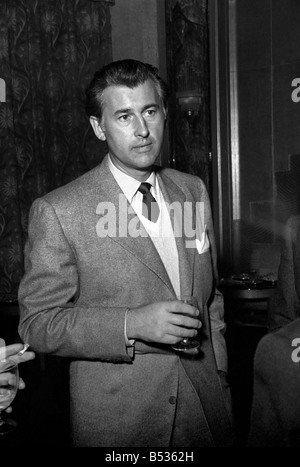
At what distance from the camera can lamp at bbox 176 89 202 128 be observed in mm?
5773

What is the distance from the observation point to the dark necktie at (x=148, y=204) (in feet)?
6.04

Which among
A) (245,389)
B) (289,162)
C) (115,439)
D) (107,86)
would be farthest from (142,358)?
(289,162)

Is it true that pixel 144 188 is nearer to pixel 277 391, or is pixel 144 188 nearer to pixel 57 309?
pixel 57 309

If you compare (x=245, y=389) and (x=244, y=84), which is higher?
(x=244, y=84)

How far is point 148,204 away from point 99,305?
38 centimetres

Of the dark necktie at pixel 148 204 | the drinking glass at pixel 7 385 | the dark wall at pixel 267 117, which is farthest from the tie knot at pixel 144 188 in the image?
the dark wall at pixel 267 117

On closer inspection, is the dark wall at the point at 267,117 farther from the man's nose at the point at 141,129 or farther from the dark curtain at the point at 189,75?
the man's nose at the point at 141,129

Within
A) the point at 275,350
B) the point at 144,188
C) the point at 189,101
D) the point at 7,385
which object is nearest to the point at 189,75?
the point at 189,101

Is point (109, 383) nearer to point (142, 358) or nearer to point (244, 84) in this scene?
point (142, 358)

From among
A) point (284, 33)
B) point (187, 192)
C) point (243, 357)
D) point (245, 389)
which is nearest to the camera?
point (187, 192)

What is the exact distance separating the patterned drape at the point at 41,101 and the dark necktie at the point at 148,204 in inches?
154

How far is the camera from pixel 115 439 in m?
1.68

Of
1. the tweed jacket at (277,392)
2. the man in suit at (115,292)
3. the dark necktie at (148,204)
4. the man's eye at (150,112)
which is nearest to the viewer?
the tweed jacket at (277,392)

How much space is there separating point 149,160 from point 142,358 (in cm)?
61
